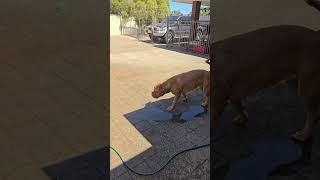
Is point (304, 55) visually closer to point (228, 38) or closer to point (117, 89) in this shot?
point (228, 38)

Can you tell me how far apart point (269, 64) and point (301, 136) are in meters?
0.41

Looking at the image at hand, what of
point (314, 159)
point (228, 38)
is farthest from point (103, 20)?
point (314, 159)

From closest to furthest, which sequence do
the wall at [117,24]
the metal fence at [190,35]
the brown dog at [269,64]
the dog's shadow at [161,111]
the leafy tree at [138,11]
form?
1. the brown dog at [269,64]
2. the dog's shadow at [161,111]
3. the metal fence at [190,35]
4. the wall at [117,24]
5. the leafy tree at [138,11]

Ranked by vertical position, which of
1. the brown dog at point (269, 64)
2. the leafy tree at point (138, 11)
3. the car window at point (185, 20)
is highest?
the leafy tree at point (138, 11)

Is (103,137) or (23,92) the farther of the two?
(103,137)

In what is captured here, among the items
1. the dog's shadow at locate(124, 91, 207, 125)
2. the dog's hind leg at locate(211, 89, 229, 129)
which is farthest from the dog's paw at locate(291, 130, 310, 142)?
the dog's shadow at locate(124, 91, 207, 125)

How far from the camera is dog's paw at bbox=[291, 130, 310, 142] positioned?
1.69 metres

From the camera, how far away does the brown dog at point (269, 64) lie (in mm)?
1592

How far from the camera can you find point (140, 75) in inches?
277

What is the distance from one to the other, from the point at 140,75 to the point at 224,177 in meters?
5.12

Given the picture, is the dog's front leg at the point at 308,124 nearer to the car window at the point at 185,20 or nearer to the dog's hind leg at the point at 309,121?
the dog's hind leg at the point at 309,121

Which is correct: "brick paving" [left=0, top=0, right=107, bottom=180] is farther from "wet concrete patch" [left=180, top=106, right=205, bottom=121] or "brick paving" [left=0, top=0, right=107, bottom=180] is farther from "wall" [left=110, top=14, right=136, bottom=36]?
"wall" [left=110, top=14, right=136, bottom=36]

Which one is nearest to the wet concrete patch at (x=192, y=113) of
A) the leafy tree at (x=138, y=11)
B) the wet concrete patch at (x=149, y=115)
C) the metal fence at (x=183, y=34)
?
the wet concrete patch at (x=149, y=115)

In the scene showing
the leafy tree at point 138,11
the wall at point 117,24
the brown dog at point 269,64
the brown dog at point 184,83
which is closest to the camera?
the brown dog at point 269,64
